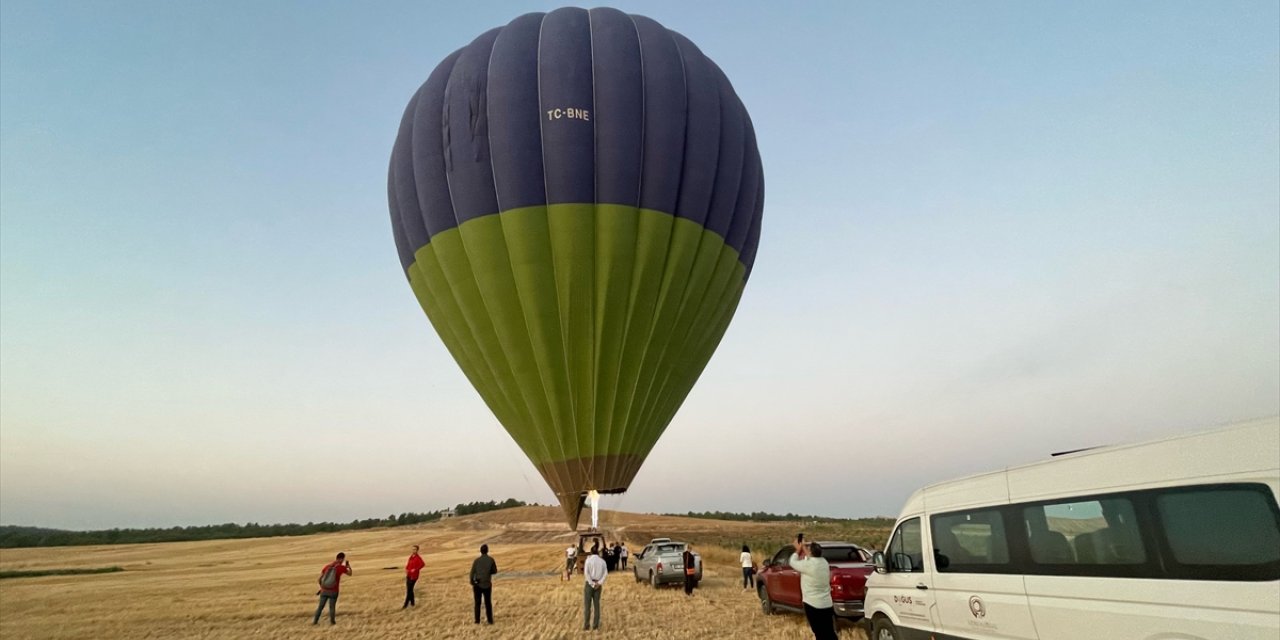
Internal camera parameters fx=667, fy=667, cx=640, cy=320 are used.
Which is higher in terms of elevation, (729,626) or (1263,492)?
(1263,492)

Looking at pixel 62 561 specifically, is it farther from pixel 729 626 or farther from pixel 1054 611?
pixel 1054 611

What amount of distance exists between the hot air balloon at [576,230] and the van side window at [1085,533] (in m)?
14.3

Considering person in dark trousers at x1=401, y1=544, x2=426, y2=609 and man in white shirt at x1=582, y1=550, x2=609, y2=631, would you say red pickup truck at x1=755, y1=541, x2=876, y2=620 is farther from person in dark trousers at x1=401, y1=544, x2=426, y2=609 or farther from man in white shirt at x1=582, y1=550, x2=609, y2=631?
person in dark trousers at x1=401, y1=544, x2=426, y2=609

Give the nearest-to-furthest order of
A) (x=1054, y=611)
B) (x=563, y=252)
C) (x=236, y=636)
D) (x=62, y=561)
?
(x=1054, y=611), (x=236, y=636), (x=563, y=252), (x=62, y=561)

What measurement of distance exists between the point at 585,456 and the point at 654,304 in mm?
5048

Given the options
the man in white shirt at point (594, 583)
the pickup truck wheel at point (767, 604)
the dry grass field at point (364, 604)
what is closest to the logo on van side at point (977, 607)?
the dry grass field at point (364, 604)

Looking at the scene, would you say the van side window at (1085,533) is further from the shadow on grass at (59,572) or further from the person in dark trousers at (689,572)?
the shadow on grass at (59,572)

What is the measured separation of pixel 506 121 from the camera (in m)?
20.3

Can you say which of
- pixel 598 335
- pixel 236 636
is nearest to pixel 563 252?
pixel 598 335

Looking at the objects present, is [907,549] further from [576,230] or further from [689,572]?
[576,230]

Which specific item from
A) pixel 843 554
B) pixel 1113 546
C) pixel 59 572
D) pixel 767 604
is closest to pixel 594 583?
pixel 767 604

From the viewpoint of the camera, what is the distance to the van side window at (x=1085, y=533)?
18.1 feet

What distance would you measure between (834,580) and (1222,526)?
288 inches

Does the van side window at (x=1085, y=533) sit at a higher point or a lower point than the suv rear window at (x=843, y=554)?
higher
